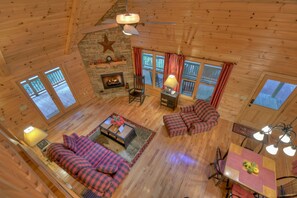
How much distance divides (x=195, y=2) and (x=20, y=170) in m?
4.51

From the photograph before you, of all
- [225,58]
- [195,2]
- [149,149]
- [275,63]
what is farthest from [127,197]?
[195,2]

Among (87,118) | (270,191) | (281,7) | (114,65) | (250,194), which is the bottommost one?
(250,194)

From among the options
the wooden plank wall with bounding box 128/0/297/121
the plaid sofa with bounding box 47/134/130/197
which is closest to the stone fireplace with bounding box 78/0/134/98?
the wooden plank wall with bounding box 128/0/297/121

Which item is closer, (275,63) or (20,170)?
(20,170)

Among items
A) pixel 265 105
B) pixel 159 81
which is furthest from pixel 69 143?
pixel 265 105

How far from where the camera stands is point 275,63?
3379 millimetres

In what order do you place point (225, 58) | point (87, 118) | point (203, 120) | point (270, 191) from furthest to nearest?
point (87, 118) → point (203, 120) → point (225, 58) → point (270, 191)

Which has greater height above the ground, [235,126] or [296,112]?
[296,112]

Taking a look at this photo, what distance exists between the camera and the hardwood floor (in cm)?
317

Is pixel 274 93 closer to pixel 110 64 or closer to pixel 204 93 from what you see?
pixel 204 93

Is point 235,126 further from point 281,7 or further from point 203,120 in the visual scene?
point 281,7

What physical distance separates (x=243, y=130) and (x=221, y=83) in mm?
1782

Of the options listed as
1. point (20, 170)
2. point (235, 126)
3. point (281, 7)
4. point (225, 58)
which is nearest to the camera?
point (20, 170)

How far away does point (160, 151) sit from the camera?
12.9 feet
